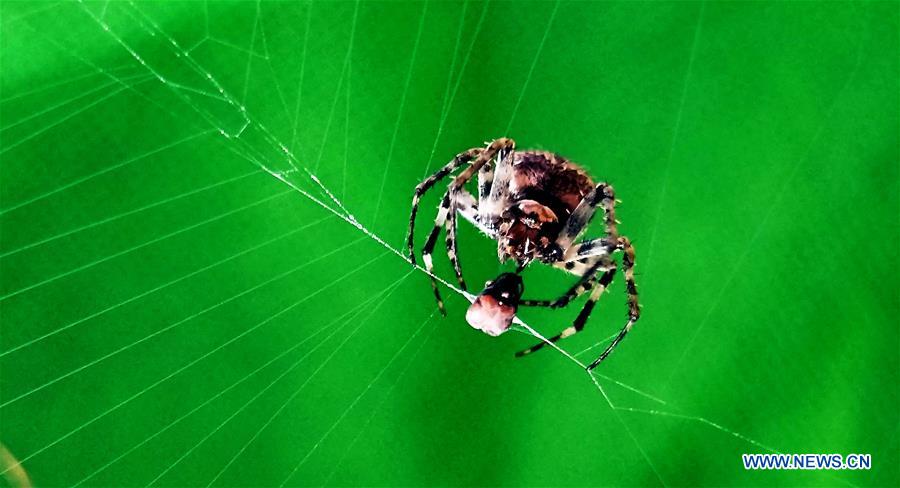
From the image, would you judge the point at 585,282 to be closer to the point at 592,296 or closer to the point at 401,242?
the point at 592,296

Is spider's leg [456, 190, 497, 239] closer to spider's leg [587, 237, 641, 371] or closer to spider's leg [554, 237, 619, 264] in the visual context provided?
spider's leg [554, 237, 619, 264]

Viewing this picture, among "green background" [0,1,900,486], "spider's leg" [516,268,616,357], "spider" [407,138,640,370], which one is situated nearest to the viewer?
"spider" [407,138,640,370]

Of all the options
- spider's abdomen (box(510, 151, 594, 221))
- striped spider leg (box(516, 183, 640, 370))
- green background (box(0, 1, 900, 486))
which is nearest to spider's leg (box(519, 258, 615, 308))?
striped spider leg (box(516, 183, 640, 370))

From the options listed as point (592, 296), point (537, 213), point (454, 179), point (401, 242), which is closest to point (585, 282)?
point (592, 296)

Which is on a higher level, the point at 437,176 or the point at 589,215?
the point at 589,215

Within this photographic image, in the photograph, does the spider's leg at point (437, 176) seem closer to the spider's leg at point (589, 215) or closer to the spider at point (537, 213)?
the spider at point (537, 213)

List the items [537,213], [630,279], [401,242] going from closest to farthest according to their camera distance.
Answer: [537,213] < [630,279] < [401,242]

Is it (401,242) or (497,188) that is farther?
(401,242)
